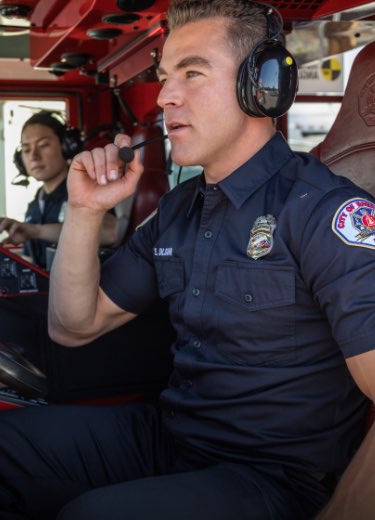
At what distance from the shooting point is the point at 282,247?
141cm

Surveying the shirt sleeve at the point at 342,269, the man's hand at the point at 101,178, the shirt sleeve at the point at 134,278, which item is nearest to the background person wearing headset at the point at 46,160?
the shirt sleeve at the point at 134,278

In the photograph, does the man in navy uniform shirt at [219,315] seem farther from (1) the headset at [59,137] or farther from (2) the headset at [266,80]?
(1) the headset at [59,137]

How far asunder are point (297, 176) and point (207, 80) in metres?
0.27

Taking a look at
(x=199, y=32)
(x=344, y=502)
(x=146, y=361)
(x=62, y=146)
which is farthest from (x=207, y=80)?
(x=62, y=146)

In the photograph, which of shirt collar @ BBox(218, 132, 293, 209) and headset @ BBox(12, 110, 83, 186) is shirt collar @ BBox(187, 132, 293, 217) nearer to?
shirt collar @ BBox(218, 132, 293, 209)

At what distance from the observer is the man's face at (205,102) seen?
157cm

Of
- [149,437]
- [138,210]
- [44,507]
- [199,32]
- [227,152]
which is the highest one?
[199,32]

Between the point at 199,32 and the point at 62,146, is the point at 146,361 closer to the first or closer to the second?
the point at 199,32

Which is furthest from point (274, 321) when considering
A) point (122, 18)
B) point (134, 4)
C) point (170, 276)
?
point (122, 18)

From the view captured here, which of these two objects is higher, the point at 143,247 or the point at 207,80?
the point at 207,80

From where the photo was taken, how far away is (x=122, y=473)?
161cm

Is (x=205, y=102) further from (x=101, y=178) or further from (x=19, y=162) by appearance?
(x=19, y=162)

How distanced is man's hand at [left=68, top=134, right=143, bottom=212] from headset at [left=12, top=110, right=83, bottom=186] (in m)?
2.12

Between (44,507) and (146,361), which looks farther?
(146,361)
